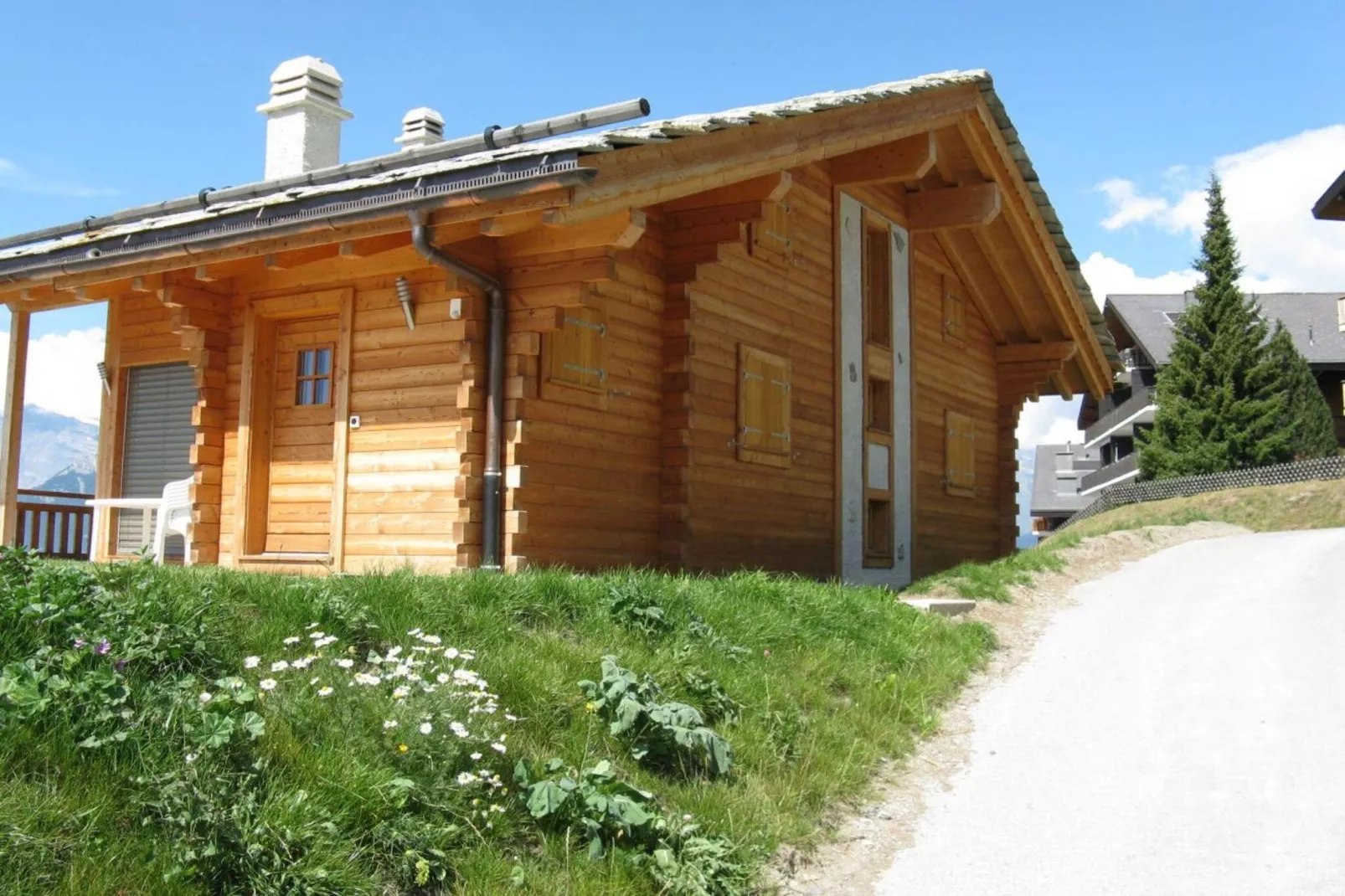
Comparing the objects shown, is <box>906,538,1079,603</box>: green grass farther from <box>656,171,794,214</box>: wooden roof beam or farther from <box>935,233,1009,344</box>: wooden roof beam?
<box>935,233,1009,344</box>: wooden roof beam

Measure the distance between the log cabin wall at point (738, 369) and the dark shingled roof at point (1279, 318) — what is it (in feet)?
108

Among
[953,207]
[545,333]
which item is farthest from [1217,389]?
[545,333]

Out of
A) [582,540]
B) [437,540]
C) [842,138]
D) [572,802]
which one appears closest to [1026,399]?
[842,138]

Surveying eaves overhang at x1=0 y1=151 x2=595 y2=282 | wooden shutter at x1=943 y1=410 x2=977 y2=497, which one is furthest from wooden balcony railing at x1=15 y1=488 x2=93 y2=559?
wooden shutter at x1=943 y1=410 x2=977 y2=497

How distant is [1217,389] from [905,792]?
32359 millimetres

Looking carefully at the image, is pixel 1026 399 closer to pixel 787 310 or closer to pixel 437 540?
pixel 787 310

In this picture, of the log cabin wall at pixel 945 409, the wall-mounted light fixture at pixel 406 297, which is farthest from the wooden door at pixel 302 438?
the log cabin wall at pixel 945 409

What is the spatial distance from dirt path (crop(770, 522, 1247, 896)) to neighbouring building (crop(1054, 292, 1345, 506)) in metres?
32.1

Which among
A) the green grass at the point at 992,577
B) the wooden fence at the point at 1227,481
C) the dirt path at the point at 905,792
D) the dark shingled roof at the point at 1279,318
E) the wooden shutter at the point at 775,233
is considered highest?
the dark shingled roof at the point at 1279,318

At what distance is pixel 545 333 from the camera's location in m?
9.70

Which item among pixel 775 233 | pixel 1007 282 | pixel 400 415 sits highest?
pixel 1007 282

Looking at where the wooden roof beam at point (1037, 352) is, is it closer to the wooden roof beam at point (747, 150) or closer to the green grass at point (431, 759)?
the wooden roof beam at point (747, 150)

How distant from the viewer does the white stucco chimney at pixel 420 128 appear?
1534 cm

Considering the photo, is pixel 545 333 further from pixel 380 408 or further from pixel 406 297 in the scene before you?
pixel 380 408
